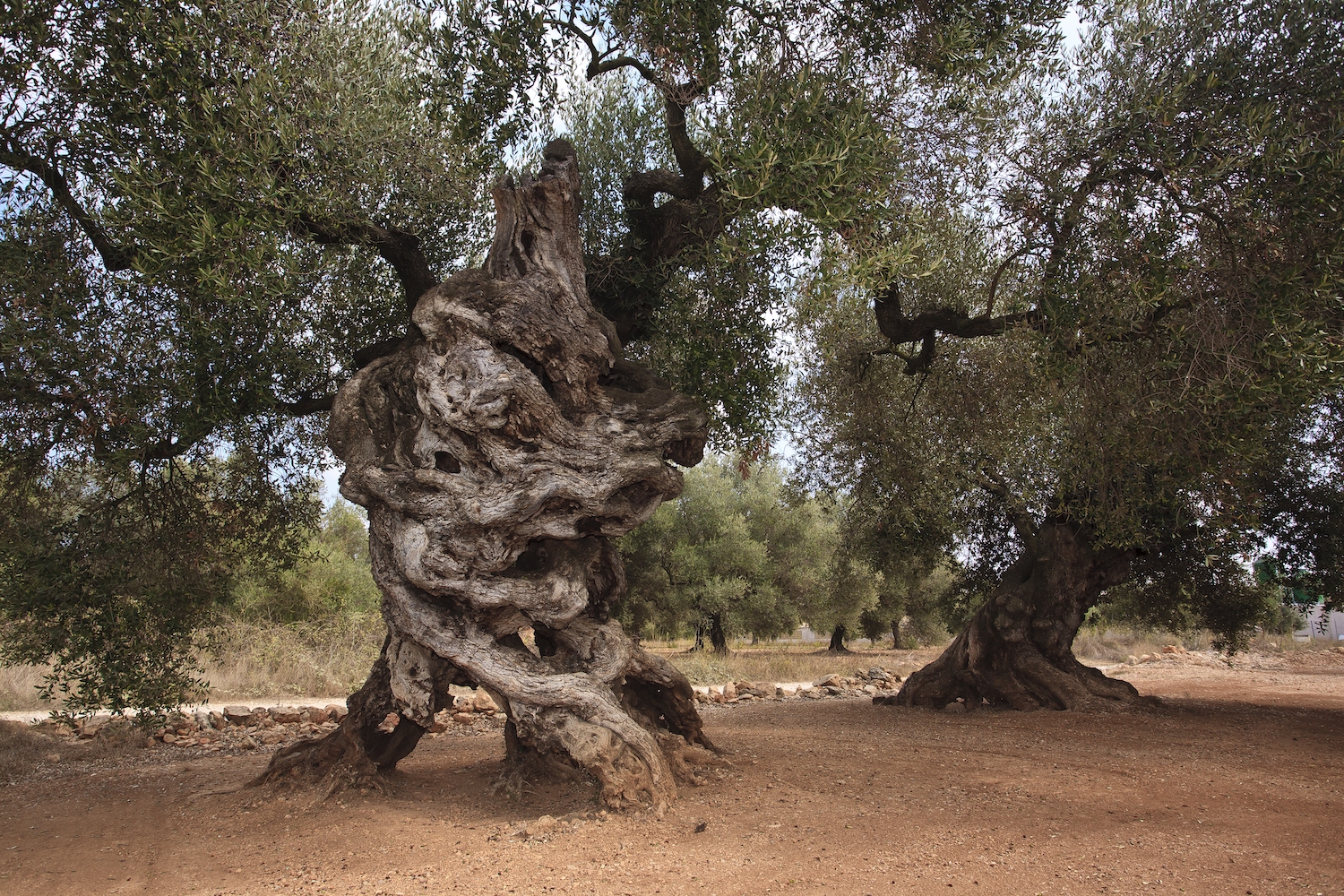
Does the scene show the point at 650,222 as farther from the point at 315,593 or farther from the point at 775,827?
the point at 315,593

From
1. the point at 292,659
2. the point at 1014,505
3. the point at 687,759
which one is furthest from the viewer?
the point at 292,659

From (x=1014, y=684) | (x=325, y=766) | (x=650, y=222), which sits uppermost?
(x=650, y=222)

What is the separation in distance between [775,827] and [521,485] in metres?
3.05

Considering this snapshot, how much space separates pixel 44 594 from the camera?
6.73 m

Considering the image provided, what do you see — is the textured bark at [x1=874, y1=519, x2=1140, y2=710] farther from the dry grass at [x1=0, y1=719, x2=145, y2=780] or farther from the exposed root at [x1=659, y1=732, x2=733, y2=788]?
the dry grass at [x1=0, y1=719, x2=145, y2=780]

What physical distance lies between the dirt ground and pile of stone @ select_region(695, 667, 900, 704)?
5.59 m

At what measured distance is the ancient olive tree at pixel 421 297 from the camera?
613cm

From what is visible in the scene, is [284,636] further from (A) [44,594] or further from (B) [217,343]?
(B) [217,343]

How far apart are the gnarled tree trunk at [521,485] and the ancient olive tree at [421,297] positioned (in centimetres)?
3

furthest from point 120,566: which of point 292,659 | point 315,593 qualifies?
point 315,593

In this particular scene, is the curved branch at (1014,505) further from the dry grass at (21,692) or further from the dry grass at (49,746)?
the dry grass at (21,692)

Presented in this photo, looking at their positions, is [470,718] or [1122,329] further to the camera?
[470,718]

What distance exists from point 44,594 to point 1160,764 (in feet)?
32.8

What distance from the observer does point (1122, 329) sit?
270 inches
